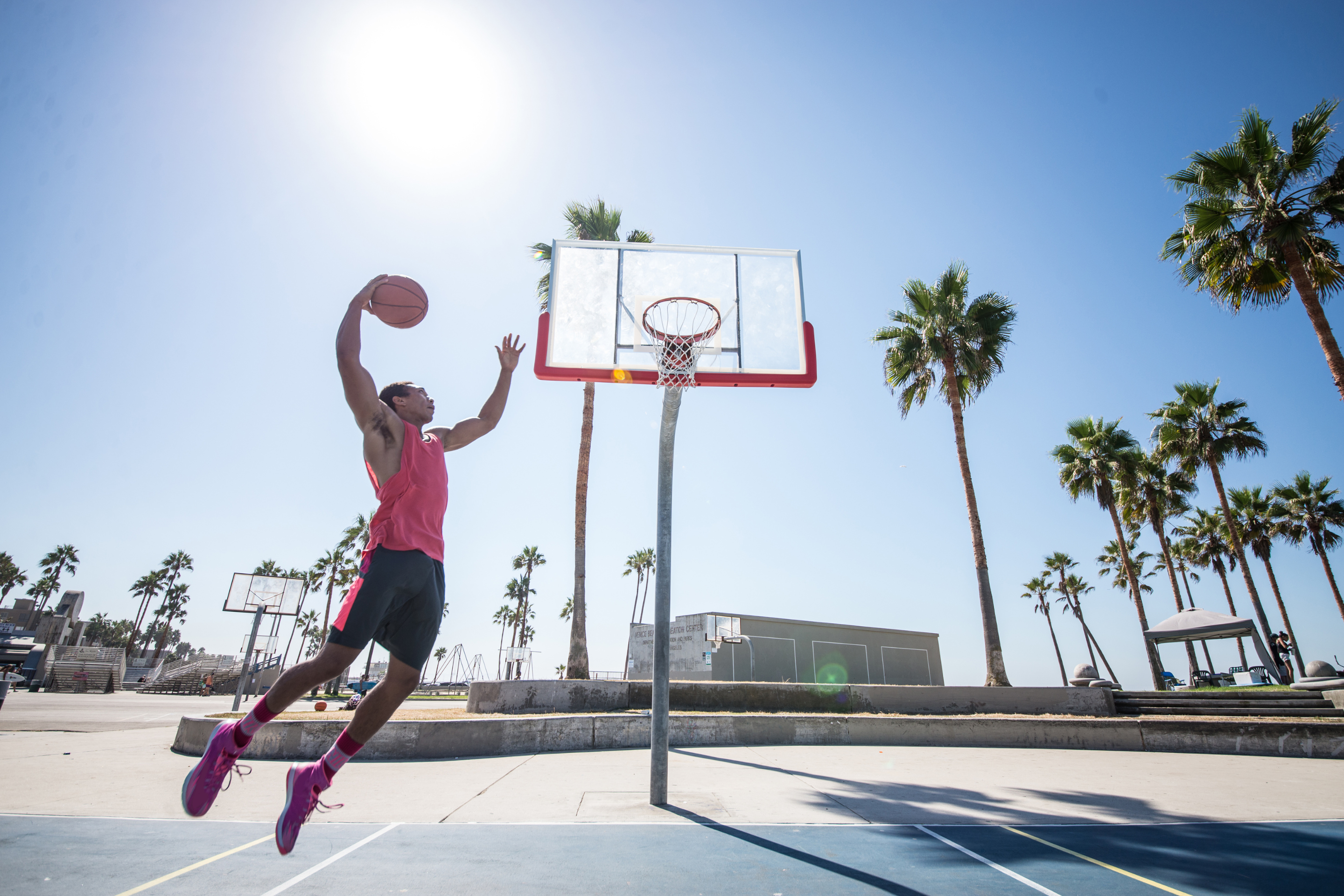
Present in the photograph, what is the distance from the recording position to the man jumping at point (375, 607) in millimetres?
2934

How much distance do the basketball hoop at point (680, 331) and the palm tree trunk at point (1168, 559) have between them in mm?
27084

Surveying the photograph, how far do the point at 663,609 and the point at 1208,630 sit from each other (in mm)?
23399

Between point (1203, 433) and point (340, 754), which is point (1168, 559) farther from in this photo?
point (340, 754)

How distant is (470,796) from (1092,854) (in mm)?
6080

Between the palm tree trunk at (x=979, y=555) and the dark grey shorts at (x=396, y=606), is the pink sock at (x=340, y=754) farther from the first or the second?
the palm tree trunk at (x=979, y=555)

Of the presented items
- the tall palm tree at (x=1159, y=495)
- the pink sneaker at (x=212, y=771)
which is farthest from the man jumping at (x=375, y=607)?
the tall palm tree at (x=1159, y=495)

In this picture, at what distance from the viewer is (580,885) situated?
3908mm

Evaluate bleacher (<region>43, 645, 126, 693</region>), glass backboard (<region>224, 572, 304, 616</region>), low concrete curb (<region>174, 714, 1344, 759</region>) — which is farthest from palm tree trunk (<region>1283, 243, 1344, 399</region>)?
bleacher (<region>43, 645, 126, 693</region>)

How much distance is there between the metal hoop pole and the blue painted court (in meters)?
0.88

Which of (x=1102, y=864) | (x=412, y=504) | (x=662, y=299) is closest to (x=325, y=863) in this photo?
(x=412, y=504)

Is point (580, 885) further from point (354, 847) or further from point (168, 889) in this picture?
point (168, 889)

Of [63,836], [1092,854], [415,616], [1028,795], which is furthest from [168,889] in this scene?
[1028,795]

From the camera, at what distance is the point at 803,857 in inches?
184

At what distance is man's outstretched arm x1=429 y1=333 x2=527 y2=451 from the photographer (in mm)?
3998
